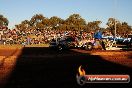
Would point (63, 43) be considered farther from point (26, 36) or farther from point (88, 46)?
point (26, 36)

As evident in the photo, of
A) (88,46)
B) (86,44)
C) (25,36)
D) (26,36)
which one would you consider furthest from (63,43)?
(25,36)

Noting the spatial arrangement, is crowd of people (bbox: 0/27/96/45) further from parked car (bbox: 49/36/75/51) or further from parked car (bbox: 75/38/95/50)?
parked car (bbox: 75/38/95/50)

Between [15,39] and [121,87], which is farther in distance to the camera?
[15,39]

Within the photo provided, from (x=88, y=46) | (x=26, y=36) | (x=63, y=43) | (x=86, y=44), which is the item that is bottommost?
(x=88, y=46)

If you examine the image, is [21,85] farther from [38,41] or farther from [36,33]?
[36,33]

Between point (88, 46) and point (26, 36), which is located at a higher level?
point (26, 36)

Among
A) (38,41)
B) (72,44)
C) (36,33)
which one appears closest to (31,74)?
(72,44)

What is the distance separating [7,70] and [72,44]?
53.9 ft

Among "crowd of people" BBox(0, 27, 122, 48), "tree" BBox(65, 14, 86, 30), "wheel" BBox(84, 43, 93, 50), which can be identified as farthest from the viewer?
"tree" BBox(65, 14, 86, 30)

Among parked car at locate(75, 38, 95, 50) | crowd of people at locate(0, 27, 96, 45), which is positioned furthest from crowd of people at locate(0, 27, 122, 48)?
parked car at locate(75, 38, 95, 50)

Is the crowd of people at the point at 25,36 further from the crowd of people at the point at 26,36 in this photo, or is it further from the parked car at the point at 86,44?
the parked car at the point at 86,44

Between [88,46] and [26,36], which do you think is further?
[26,36]

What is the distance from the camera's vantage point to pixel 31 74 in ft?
45.9

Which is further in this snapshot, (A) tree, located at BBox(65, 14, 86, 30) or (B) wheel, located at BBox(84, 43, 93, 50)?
(A) tree, located at BBox(65, 14, 86, 30)
